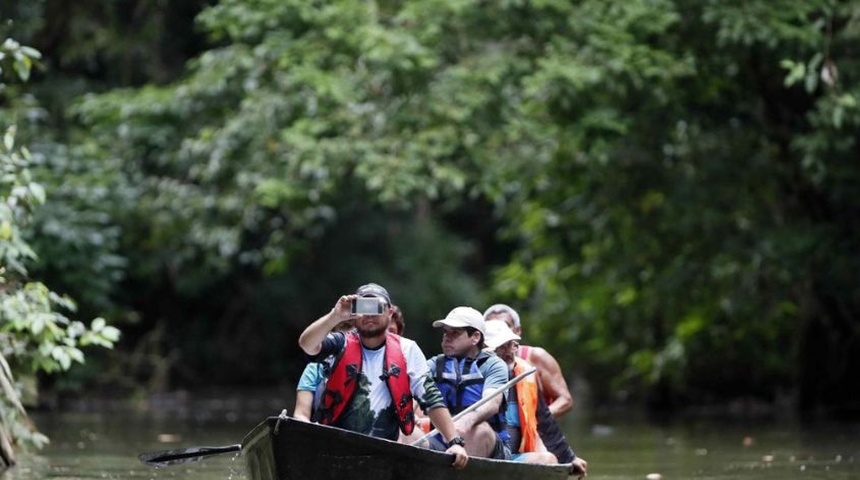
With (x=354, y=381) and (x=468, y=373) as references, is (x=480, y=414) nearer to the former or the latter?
(x=468, y=373)

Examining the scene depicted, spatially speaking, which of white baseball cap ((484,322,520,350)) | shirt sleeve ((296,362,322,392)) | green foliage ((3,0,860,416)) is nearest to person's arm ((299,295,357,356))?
shirt sleeve ((296,362,322,392))

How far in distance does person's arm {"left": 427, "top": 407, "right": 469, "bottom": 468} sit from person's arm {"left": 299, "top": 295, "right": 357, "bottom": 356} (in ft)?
2.61

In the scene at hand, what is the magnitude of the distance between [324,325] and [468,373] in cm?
138

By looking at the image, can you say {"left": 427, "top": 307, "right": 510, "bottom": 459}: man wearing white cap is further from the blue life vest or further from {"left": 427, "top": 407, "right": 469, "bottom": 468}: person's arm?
{"left": 427, "top": 407, "right": 469, "bottom": 468}: person's arm

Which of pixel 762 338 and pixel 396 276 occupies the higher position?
pixel 396 276

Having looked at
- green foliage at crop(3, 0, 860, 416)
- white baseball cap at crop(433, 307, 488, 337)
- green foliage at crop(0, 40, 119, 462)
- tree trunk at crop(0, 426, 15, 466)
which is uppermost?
green foliage at crop(3, 0, 860, 416)

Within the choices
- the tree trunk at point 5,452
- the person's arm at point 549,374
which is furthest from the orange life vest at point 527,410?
the tree trunk at point 5,452

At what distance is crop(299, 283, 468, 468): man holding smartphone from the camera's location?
9.77m

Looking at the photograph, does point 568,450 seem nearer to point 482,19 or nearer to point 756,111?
point 482,19

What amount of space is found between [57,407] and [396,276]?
9.12 metres

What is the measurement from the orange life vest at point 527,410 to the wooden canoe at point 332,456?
1.40 metres

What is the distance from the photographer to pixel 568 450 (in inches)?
458

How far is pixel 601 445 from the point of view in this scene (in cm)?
1866

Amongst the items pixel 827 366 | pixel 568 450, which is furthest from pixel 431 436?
pixel 827 366
